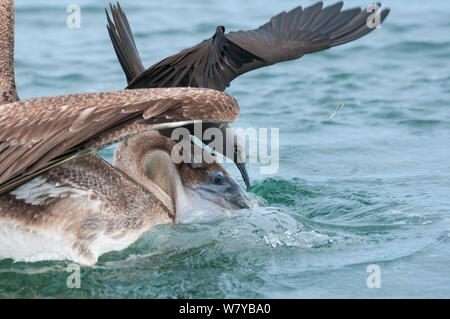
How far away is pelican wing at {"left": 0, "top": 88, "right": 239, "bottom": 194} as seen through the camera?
4387 millimetres

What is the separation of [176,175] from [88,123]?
2.00 m

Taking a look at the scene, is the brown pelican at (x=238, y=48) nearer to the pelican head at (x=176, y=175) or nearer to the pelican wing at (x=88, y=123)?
the pelican head at (x=176, y=175)

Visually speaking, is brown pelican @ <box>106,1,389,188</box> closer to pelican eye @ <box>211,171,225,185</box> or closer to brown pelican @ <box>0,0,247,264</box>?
pelican eye @ <box>211,171,225,185</box>

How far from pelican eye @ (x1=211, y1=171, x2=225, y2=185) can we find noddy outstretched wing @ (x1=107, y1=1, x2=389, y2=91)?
0.72m

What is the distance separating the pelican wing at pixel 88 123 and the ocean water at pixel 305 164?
36.8 inches

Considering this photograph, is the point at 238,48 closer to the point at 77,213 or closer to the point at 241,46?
the point at 241,46

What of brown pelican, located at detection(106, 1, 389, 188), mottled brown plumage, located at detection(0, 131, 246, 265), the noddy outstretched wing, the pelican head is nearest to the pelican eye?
the pelican head

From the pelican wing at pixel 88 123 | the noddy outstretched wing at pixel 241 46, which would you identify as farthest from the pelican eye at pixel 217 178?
the pelican wing at pixel 88 123

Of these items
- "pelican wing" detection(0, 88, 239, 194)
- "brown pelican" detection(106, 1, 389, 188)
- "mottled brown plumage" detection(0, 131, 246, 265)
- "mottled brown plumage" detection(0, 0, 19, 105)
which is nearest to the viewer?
"pelican wing" detection(0, 88, 239, 194)

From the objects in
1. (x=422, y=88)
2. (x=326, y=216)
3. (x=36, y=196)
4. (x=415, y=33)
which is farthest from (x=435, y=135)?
(x=36, y=196)

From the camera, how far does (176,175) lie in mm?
6395

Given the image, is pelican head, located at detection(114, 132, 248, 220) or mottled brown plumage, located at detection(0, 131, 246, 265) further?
pelican head, located at detection(114, 132, 248, 220)

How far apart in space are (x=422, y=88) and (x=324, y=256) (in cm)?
574

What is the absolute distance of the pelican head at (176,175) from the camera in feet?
20.6
